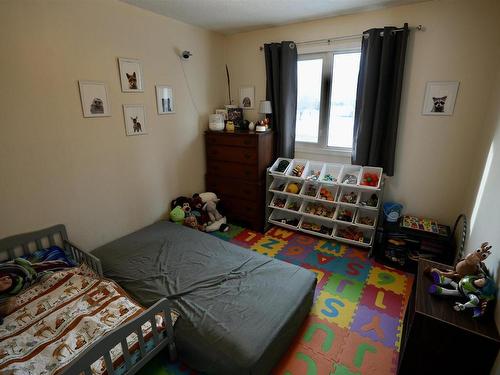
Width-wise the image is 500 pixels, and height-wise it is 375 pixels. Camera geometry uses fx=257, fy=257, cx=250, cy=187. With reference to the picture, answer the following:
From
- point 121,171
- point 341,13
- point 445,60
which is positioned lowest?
point 121,171

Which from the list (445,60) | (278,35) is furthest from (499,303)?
(278,35)

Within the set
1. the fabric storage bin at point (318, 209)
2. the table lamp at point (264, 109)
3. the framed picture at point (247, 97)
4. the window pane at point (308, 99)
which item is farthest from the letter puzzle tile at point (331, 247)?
the framed picture at point (247, 97)

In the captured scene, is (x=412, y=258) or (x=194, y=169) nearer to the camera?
(x=412, y=258)

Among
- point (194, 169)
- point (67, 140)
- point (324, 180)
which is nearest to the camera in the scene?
point (67, 140)

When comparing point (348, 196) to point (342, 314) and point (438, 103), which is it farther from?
point (342, 314)

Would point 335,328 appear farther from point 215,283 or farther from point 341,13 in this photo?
point 341,13

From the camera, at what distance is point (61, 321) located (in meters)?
1.57

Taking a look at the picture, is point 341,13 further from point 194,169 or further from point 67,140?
point 67,140

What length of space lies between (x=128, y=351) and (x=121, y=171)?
1798 mm

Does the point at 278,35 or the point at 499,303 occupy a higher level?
the point at 278,35

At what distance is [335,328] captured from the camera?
194 centimetres

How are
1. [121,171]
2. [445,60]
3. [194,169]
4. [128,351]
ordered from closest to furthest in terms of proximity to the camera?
1. [128,351]
2. [445,60]
3. [121,171]
4. [194,169]

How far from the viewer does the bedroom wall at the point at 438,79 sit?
7.64ft

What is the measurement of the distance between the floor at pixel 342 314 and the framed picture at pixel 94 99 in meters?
2.02
